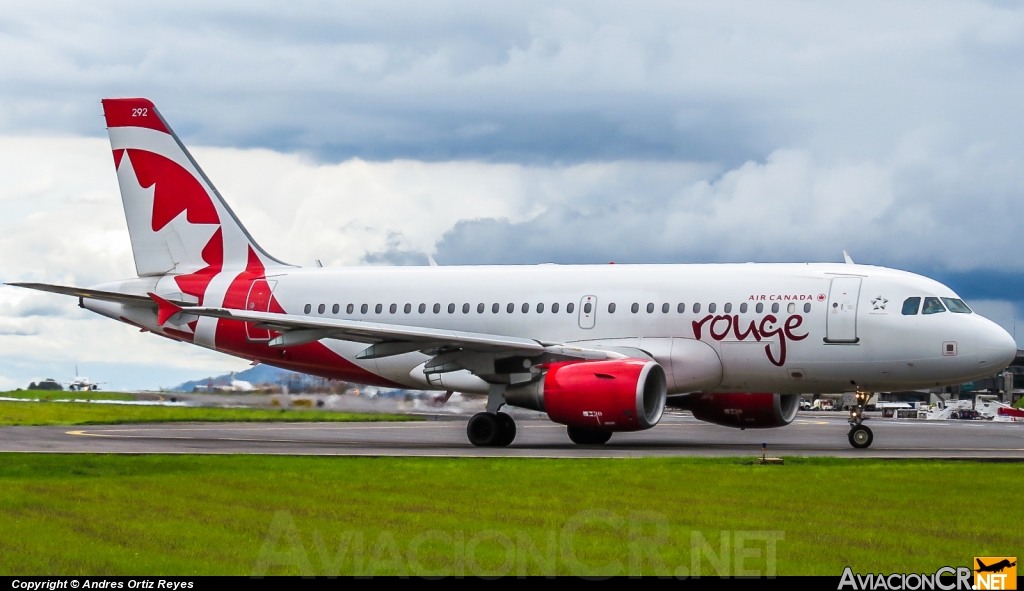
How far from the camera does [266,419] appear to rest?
142ft

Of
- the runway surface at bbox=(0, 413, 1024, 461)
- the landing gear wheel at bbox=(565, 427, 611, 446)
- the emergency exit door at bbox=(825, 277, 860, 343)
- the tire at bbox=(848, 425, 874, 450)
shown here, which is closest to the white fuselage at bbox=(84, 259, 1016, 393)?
the emergency exit door at bbox=(825, 277, 860, 343)

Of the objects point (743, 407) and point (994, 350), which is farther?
point (743, 407)

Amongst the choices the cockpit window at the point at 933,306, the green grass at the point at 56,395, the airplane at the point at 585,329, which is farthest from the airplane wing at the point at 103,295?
the cockpit window at the point at 933,306

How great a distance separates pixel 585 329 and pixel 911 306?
6774 millimetres

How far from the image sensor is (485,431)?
26.3 m

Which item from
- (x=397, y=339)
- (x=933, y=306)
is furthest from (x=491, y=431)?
(x=933, y=306)

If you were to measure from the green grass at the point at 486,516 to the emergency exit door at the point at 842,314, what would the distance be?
554cm

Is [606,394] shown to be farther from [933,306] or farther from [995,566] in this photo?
[995,566]

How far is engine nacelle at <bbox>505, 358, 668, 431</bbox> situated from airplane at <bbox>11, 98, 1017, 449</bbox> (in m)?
0.04

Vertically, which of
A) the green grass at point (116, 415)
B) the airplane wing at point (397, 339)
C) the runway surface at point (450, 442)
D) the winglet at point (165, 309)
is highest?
the winglet at point (165, 309)

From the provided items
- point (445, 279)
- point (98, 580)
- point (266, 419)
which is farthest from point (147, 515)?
point (266, 419)

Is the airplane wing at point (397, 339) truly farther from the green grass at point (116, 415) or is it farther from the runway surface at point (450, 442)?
the green grass at point (116, 415)

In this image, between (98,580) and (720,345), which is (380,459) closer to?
(720,345)

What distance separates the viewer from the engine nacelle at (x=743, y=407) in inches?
1120
